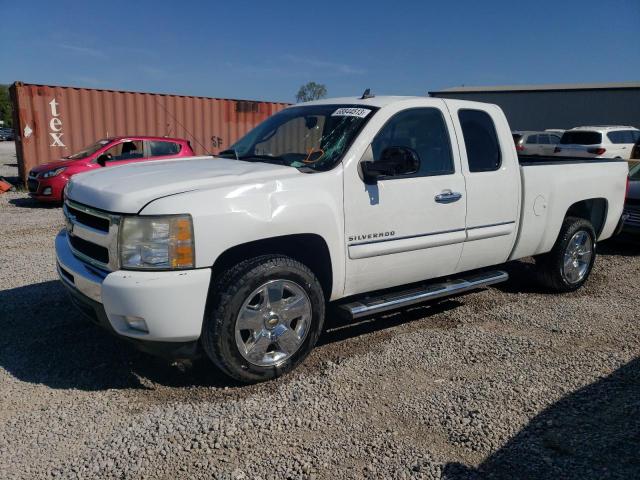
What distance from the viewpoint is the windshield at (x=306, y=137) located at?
383 cm

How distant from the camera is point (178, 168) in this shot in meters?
3.83

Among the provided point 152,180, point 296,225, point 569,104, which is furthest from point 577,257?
A: point 569,104

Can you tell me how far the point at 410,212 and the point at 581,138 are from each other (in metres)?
17.6

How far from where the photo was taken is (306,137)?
4109 mm

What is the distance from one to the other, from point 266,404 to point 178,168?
69.2 inches

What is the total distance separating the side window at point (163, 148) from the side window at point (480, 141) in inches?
345

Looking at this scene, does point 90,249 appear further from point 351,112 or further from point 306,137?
point 351,112

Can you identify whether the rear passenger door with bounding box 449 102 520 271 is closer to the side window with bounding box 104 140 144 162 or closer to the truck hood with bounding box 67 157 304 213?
the truck hood with bounding box 67 157 304 213

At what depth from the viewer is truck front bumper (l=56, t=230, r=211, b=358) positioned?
9.84 ft

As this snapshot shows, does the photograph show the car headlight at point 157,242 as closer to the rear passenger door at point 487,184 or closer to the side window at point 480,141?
the rear passenger door at point 487,184

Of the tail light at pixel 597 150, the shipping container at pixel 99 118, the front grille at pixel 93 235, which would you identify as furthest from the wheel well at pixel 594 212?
the tail light at pixel 597 150

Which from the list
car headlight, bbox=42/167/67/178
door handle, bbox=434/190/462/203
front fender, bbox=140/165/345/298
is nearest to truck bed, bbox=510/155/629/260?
door handle, bbox=434/190/462/203

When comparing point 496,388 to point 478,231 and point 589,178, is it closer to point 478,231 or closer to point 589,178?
point 478,231

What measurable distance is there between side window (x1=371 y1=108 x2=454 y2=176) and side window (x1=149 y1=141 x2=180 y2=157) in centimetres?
883
